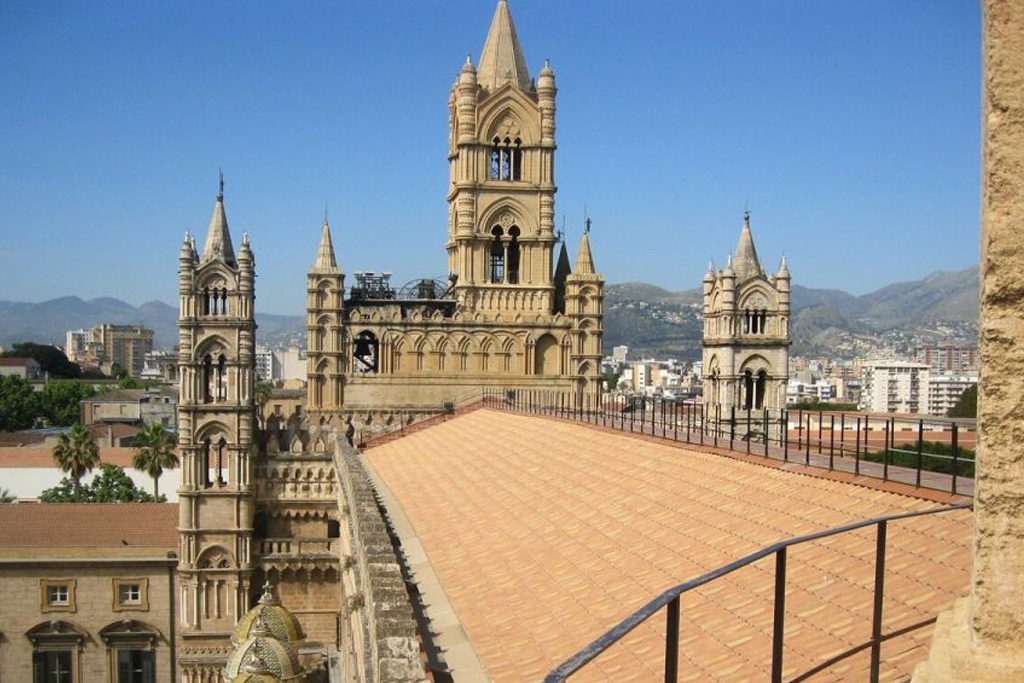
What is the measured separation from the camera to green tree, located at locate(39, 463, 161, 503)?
182 ft

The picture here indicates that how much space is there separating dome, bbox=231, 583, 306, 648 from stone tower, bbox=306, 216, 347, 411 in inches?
553

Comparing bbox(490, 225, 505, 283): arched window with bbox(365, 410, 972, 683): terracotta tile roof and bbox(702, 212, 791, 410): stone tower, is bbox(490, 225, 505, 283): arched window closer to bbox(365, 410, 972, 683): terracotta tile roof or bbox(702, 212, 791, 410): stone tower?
bbox(702, 212, 791, 410): stone tower

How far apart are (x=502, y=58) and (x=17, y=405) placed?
7521 centimetres

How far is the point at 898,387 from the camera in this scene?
190750mm

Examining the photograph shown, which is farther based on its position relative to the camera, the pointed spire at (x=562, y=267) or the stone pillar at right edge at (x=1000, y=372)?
the pointed spire at (x=562, y=267)

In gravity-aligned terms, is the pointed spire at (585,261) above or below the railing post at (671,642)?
above

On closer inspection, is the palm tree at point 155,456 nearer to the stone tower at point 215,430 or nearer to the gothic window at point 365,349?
the gothic window at point 365,349

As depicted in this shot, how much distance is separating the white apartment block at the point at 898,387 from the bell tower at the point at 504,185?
14408 cm

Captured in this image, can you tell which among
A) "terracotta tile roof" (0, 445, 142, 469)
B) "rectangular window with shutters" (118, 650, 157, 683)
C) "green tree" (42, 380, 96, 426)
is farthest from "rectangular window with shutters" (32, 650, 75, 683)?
"green tree" (42, 380, 96, 426)

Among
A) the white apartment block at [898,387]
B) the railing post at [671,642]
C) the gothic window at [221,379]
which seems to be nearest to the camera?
the railing post at [671,642]

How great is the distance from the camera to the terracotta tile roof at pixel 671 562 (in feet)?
27.0

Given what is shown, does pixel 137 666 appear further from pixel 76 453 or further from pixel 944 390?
pixel 944 390

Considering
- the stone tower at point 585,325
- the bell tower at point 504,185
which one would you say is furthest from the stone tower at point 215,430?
the stone tower at point 585,325

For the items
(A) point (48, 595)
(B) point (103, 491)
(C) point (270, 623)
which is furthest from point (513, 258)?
(A) point (48, 595)
